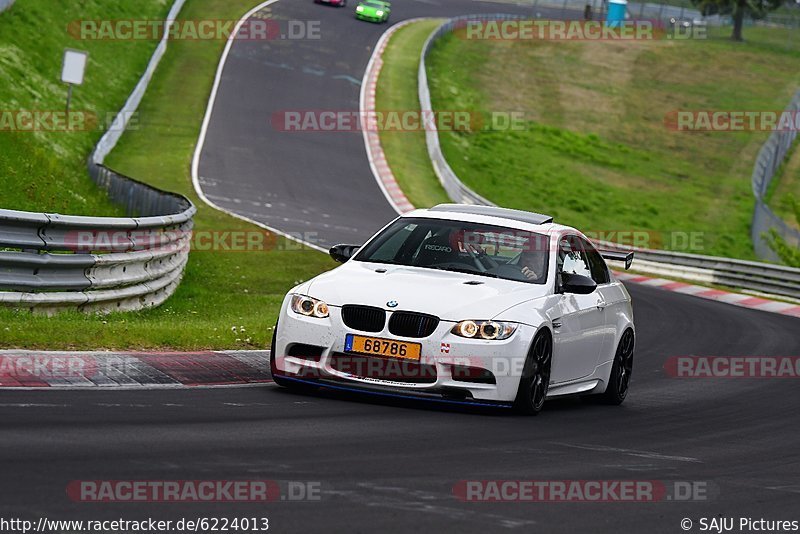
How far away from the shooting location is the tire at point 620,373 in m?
12.4

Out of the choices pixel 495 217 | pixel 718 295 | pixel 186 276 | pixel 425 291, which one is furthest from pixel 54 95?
pixel 425 291

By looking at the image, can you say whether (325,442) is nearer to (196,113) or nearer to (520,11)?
(196,113)

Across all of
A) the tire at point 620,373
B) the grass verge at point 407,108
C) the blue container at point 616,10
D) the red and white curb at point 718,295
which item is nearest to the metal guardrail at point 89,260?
the tire at point 620,373

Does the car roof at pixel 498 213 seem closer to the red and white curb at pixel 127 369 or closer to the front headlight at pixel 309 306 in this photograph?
the front headlight at pixel 309 306

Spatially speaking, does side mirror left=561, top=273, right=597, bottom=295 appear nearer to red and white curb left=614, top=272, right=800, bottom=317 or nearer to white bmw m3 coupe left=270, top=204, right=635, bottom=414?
white bmw m3 coupe left=270, top=204, right=635, bottom=414

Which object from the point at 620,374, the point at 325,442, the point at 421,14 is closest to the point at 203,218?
the point at 620,374

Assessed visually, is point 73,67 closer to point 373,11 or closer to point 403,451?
point 403,451

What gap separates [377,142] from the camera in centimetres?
4466

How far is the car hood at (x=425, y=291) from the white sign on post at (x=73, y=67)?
81.6 ft

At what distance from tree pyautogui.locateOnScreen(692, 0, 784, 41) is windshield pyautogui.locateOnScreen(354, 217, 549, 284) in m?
84.6

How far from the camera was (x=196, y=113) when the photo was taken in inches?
1716

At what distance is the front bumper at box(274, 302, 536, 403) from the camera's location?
9.89m

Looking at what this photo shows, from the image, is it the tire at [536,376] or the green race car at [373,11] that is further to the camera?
the green race car at [373,11]

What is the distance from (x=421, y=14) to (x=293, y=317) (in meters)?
67.1
